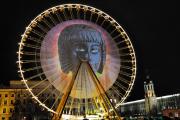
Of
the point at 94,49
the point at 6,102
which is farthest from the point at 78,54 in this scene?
the point at 6,102

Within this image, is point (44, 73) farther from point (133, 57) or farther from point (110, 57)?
point (133, 57)

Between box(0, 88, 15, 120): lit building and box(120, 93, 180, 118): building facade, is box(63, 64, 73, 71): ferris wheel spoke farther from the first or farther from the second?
box(120, 93, 180, 118): building facade

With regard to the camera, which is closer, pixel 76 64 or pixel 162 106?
pixel 76 64

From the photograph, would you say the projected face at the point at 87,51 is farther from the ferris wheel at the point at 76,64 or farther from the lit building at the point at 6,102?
the lit building at the point at 6,102

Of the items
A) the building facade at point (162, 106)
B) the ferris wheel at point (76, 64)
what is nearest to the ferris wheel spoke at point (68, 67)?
the ferris wheel at point (76, 64)

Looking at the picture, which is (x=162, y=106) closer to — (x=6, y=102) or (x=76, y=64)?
(x=6, y=102)

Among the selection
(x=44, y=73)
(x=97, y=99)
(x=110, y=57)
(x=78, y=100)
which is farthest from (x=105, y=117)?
(x=44, y=73)

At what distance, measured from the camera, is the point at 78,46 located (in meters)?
31.3

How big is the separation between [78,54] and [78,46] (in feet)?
2.96

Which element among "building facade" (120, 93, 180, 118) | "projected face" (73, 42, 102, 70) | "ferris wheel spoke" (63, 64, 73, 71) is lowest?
"building facade" (120, 93, 180, 118)

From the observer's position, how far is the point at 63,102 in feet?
101

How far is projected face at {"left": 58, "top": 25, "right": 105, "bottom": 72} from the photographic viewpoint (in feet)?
99.3

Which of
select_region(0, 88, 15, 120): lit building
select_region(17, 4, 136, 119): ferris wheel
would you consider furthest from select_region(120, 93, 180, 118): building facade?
select_region(17, 4, 136, 119): ferris wheel

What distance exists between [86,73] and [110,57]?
322 centimetres
